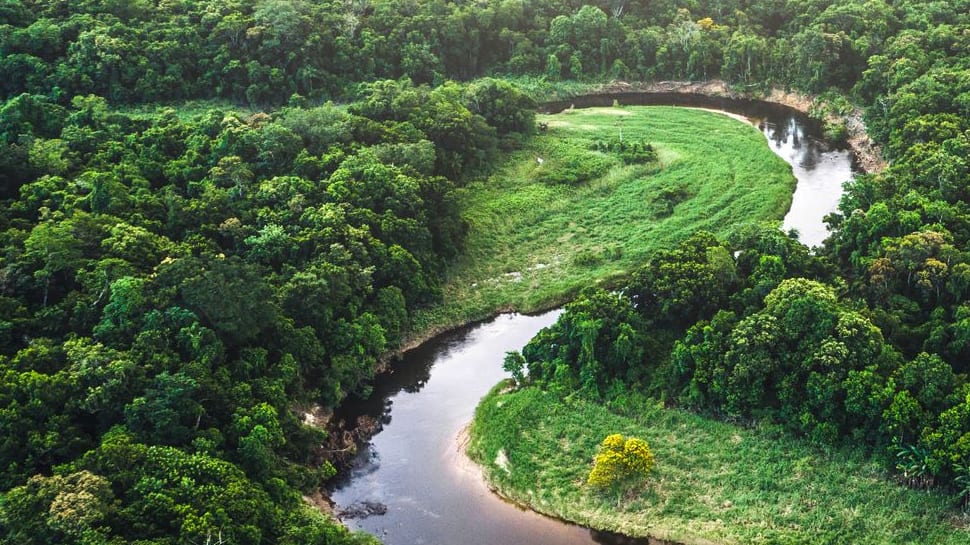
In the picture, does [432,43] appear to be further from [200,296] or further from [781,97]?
[200,296]

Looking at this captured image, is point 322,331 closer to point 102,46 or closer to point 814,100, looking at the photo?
point 102,46

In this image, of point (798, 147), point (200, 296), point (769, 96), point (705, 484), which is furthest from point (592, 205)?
point (200, 296)

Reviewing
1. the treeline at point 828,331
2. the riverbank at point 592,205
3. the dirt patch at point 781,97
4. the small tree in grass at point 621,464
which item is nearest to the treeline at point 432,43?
the dirt patch at point 781,97

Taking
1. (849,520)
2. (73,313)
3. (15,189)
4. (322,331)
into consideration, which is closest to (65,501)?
(73,313)

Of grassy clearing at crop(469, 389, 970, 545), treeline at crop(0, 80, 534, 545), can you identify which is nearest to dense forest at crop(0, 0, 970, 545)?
treeline at crop(0, 80, 534, 545)

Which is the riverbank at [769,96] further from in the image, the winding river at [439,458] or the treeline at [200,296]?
the treeline at [200,296]

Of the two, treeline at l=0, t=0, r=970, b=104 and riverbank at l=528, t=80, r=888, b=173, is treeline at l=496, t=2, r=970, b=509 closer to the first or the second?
riverbank at l=528, t=80, r=888, b=173
